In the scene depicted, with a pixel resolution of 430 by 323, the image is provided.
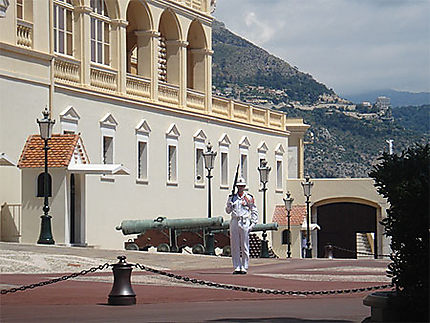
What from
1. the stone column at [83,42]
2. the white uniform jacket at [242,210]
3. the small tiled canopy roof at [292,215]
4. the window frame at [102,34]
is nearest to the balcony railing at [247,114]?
the small tiled canopy roof at [292,215]

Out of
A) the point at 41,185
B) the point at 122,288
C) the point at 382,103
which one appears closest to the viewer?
the point at 122,288

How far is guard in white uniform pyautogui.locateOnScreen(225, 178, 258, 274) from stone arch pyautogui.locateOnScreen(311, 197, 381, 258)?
39.8 meters

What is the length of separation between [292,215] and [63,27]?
23659mm

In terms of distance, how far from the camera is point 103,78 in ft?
137

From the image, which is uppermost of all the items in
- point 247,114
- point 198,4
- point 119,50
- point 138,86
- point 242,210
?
point 198,4

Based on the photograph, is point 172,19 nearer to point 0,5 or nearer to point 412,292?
point 0,5

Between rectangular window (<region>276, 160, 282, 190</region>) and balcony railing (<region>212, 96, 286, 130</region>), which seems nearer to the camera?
balcony railing (<region>212, 96, 286, 130</region>)

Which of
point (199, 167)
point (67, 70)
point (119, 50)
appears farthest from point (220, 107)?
point (67, 70)

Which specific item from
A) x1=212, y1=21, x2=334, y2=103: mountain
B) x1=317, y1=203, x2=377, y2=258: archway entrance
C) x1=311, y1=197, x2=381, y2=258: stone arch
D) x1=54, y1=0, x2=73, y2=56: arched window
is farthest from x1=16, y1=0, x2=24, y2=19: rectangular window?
x1=212, y1=21, x2=334, y2=103: mountain

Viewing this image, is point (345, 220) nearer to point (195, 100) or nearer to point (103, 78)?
point (195, 100)

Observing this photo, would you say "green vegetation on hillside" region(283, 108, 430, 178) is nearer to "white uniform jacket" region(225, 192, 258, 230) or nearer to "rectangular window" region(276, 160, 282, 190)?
"rectangular window" region(276, 160, 282, 190)

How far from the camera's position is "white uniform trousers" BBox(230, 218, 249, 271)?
22703 mm

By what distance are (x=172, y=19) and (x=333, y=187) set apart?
18151mm

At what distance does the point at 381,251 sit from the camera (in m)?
62.3
